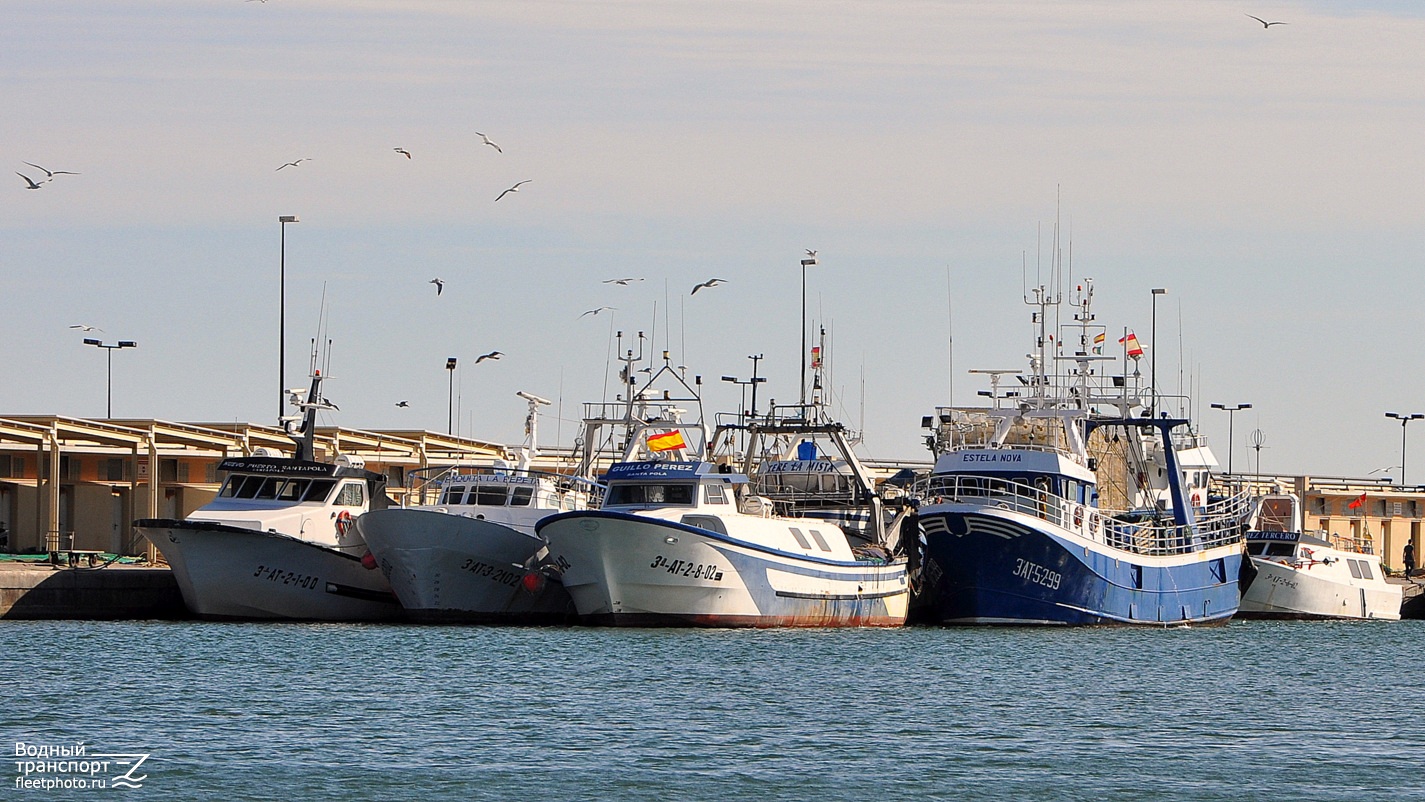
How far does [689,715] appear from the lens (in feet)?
119

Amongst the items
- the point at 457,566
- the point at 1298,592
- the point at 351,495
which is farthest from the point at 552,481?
the point at 1298,592

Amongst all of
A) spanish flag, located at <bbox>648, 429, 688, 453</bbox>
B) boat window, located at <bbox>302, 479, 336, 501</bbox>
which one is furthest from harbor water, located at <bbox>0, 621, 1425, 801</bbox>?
spanish flag, located at <bbox>648, 429, 688, 453</bbox>

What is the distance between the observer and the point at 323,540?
53.9 m

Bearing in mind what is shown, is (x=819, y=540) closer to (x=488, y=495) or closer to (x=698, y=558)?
(x=698, y=558)

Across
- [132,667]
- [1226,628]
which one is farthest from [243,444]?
[1226,628]

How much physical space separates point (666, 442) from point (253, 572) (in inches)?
419

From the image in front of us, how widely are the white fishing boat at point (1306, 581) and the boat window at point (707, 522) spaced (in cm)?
2507

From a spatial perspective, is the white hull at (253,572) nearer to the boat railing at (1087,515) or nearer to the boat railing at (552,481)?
the boat railing at (552,481)

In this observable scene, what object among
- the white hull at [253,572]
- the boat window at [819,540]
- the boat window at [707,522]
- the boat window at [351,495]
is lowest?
the white hull at [253,572]

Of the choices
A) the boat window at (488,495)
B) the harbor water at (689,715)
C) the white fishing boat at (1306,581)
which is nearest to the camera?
the harbor water at (689,715)

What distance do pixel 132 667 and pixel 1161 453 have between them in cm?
3577

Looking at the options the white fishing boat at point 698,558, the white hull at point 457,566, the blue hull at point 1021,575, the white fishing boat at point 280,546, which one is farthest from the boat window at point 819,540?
the white fishing boat at point 280,546

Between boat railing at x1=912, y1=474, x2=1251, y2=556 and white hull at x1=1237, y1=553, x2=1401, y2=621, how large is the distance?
5.60 m

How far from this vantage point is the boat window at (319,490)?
5394cm
